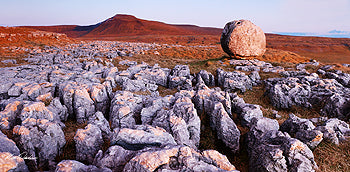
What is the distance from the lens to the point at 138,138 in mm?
6324

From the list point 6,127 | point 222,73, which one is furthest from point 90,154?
point 222,73

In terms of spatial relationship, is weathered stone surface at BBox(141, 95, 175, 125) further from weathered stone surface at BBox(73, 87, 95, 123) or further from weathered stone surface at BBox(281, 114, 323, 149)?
weathered stone surface at BBox(281, 114, 323, 149)

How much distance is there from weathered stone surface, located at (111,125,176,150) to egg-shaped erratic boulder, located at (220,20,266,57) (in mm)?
23863

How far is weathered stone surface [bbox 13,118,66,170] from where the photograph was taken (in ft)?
22.1

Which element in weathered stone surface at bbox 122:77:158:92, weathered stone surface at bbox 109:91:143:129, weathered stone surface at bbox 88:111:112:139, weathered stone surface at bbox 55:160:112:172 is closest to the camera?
weathered stone surface at bbox 55:160:112:172

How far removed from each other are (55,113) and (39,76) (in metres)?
8.85

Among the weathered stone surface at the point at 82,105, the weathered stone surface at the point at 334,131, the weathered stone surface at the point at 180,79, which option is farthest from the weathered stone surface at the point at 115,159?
the weathered stone surface at the point at 180,79

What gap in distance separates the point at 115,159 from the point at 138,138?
3.69ft

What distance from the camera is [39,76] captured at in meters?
16.5

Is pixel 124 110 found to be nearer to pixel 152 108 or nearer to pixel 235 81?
pixel 152 108

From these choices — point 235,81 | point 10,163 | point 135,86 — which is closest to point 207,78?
point 235,81

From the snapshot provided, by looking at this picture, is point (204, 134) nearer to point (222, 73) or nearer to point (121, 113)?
point (121, 113)

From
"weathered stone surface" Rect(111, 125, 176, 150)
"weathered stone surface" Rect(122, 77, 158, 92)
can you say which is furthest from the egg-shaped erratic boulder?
"weathered stone surface" Rect(111, 125, 176, 150)

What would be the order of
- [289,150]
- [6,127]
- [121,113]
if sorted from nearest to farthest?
1. [289,150]
2. [6,127]
3. [121,113]
